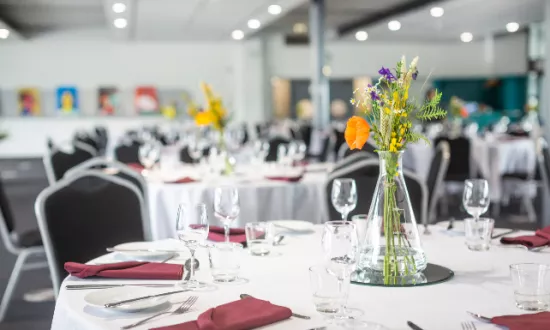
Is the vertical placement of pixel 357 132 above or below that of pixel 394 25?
below

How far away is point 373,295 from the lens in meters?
1.90

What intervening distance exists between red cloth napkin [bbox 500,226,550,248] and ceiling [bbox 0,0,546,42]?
31.9 ft

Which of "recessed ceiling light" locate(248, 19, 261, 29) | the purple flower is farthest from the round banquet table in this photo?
"recessed ceiling light" locate(248, 19, 261, 29)

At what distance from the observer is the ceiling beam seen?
15.0 meters

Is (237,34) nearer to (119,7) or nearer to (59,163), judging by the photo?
(119,7)

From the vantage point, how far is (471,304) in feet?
5.96

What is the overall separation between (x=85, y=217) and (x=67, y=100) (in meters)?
16.9

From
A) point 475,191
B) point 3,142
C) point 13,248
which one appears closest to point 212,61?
point 3,142

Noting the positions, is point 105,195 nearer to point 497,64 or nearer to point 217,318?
point 217,318

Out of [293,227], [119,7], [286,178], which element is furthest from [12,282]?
[119,7]

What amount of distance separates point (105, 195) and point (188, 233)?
4.54 feet

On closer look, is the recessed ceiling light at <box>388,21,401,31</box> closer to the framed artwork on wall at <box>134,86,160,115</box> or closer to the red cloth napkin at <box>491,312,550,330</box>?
the framed artwork on wall at <box>134,86,160,115</box>

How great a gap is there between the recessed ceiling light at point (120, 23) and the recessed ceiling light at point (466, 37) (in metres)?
9.07

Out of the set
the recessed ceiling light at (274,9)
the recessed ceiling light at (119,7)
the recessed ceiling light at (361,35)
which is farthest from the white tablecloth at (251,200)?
the recessed ceiling light at (361,35)
